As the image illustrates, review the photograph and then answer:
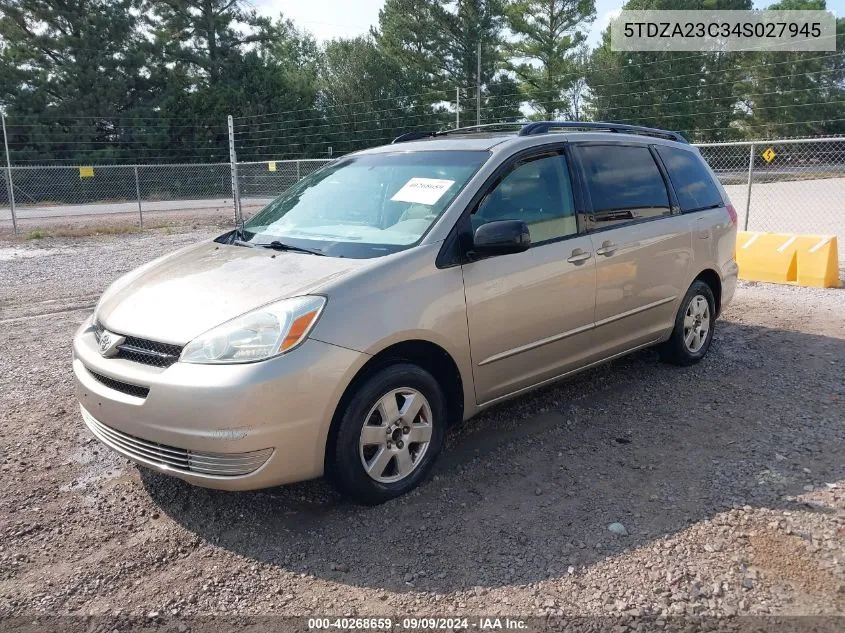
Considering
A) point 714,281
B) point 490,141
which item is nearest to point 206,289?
point 490,141

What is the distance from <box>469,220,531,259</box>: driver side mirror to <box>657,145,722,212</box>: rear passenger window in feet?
7.16

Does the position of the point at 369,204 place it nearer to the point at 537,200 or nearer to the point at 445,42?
the point at 537,200

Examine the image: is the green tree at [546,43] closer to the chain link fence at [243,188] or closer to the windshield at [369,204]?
the chain link fence at [243,188]

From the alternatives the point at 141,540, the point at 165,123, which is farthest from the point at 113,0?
the point at 141,540

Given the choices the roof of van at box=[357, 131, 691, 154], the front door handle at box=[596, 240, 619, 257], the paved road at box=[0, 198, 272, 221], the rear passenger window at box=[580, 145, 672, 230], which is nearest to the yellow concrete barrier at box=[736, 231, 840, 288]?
the rear passenger window at box=[580, 145, 672, 230]

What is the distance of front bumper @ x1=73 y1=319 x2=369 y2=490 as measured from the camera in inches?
112

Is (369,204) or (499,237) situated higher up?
(369,204)

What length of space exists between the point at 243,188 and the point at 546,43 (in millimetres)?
23814

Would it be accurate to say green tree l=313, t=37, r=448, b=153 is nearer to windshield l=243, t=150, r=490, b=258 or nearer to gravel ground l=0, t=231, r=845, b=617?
windshield l=243, t=150, r=490, b=258

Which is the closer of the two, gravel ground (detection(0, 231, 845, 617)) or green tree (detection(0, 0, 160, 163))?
gravel ground (detection(0, 231, 845, 617))

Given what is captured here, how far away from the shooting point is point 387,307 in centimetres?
322

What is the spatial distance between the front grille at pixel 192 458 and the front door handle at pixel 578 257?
2.15 metres

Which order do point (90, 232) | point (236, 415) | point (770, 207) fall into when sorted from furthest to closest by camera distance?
point (770, 207) → point (90, 232) → point (236, 415)

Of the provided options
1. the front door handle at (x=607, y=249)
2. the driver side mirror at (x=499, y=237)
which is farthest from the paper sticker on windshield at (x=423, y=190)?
the front door handle at (x=607, y=249)
